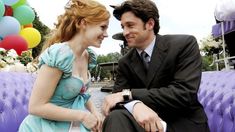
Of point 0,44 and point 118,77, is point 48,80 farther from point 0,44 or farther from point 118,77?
point 0,44

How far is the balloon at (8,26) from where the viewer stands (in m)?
12.5

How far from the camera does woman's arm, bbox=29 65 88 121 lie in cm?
176

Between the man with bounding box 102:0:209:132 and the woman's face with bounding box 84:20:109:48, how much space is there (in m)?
0.12

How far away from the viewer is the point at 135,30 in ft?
6.41

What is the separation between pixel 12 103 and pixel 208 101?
1572 millimetres

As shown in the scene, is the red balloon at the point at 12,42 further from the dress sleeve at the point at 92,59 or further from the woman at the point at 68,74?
the woman at the point at 68,74

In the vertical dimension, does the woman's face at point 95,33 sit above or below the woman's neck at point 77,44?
above

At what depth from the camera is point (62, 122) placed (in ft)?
6.10

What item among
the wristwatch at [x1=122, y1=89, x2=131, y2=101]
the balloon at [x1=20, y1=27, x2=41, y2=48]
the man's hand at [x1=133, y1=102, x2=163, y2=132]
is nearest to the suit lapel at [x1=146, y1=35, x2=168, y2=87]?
the wristwatch at [x1=122, y1=89, x2=131, y2=101]

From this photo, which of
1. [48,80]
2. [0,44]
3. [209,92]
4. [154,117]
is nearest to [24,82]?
[209,92]

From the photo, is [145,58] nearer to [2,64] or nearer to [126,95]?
[126,95]

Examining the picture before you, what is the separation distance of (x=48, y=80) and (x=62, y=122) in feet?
0.78

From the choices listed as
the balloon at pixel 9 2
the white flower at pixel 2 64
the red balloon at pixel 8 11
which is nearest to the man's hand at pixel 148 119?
the white flower at pixel 2 64

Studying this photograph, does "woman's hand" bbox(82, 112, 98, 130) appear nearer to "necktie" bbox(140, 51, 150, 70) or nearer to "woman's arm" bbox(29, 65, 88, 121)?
"woman's arm" bbox(29, 65, 88, 121)
